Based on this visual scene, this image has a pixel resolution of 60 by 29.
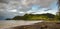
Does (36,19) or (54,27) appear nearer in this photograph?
(54,27)

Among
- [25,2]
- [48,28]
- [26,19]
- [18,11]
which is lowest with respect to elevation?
[48,28]

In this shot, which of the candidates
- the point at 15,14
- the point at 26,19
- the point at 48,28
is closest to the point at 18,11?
the point at 15,14

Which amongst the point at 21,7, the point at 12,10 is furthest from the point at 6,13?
the point at 21,7

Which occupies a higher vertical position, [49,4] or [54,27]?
[49,4]

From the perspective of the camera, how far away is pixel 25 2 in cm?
170

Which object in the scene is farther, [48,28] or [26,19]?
[26,19]

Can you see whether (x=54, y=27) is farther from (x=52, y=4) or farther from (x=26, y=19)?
(x=52, y=4)

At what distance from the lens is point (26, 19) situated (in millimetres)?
1503

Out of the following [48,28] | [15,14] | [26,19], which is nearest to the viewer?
[48,28]

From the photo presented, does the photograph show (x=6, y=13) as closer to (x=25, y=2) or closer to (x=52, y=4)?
(x=25, y=2)

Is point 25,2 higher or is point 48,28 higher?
point 25,2

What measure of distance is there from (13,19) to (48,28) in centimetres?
49

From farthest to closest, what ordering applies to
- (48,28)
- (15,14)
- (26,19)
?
(15,14), (26,19), (48,28)

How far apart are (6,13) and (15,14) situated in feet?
0.38
